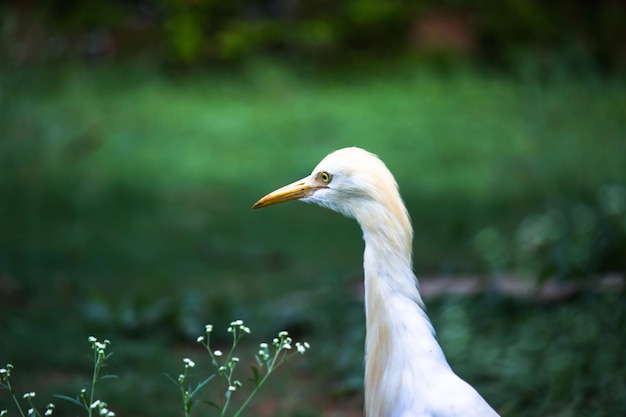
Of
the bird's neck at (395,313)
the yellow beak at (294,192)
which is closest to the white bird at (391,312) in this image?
the bird's neck at (395,313)

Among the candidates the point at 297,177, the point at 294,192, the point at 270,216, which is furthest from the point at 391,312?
the point at 297,177

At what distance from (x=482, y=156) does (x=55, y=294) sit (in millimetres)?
5056

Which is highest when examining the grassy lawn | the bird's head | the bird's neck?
the grassy lawn

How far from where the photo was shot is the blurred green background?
14.9 ft

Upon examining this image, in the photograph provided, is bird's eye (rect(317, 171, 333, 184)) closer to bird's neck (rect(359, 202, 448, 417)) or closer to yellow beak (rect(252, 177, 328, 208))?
yellow beak (rect(252, 177, 328, 208))

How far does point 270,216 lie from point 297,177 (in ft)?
2.46

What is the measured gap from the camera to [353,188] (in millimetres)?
2977

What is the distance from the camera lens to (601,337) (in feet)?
13.4

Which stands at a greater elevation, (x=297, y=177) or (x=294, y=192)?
(x=297, y=177)

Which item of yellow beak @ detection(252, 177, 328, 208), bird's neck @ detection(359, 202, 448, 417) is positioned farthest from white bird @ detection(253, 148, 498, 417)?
yellow beak @ detection(252, 177, 328, 208)

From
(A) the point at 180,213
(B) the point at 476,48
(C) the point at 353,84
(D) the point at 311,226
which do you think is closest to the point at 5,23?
(A) the point at 180,213

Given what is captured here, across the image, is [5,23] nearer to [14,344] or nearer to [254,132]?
[14,344]

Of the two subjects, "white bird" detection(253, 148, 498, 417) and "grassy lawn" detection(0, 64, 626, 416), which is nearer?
"white bird" detection(253, 148, 498, 417)

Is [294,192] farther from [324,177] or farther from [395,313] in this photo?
[395,313]
